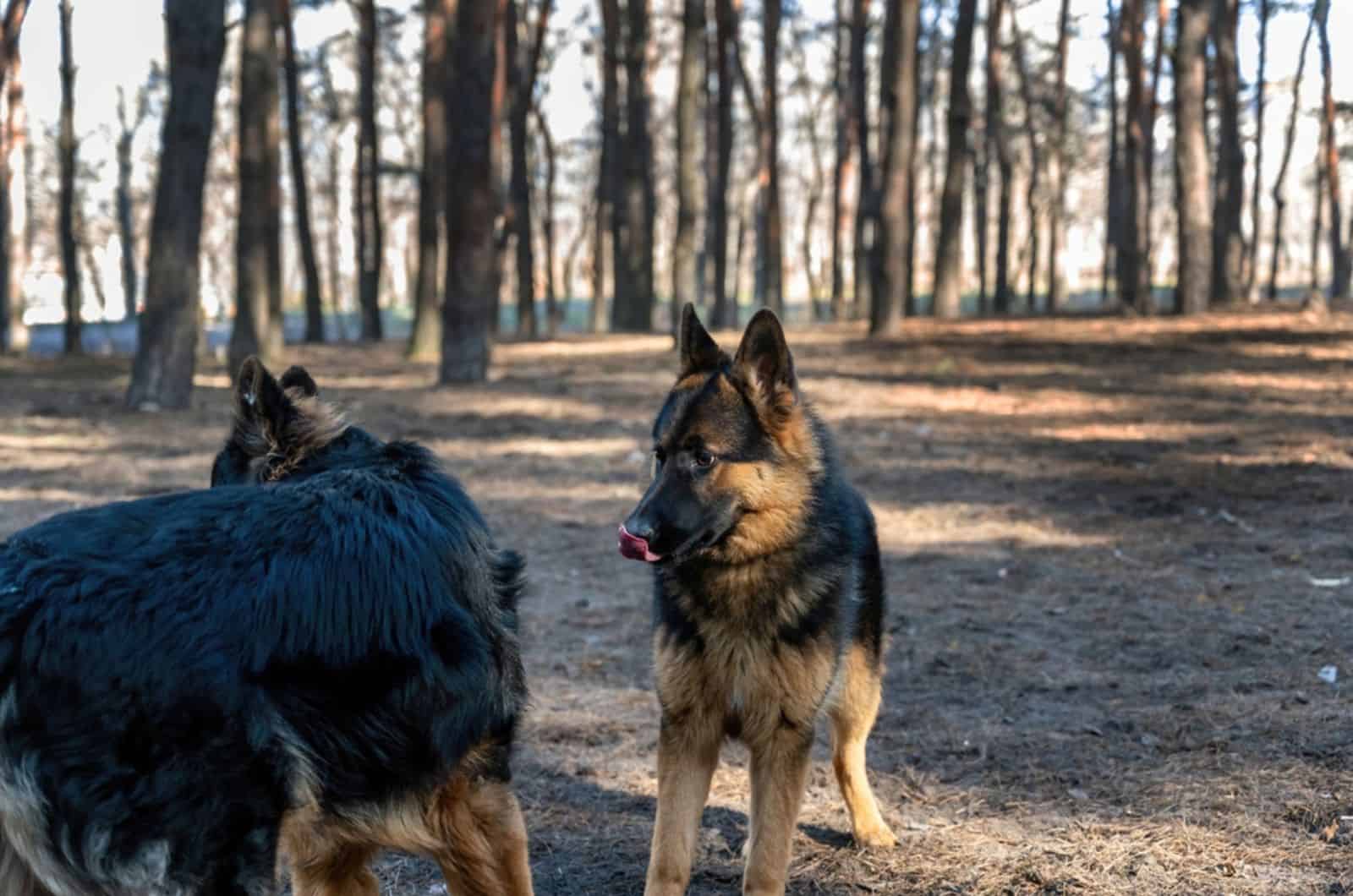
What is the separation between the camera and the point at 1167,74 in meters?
35.5

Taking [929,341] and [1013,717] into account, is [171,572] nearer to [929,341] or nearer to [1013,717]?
[1013,717]

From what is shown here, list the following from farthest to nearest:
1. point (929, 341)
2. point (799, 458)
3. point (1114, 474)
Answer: point (929, 341) < point (1114, 474) < point (799, 458)

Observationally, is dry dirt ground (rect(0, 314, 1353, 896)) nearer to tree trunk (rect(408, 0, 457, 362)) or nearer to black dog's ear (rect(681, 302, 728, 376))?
black dog's ear (rect(681, 302, 728, 376))

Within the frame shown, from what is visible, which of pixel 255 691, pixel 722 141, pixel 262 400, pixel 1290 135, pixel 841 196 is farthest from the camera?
pixel 1290 135

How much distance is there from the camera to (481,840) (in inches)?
131

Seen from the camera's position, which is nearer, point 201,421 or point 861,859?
point 861,859

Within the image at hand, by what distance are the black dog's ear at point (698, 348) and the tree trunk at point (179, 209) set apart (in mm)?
13710

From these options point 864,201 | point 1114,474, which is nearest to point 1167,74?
point 864,201

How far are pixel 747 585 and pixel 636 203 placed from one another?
2720 cm

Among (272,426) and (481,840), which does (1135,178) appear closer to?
(272,426)

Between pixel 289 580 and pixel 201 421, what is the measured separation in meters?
14.7

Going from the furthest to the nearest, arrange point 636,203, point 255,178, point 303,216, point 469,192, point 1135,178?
point 636,203
point 303,216
point 1135,178
point 255,178
point 469,192

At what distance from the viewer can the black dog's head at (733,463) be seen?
4566 mm

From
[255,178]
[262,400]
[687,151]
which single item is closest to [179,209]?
[255,178]
